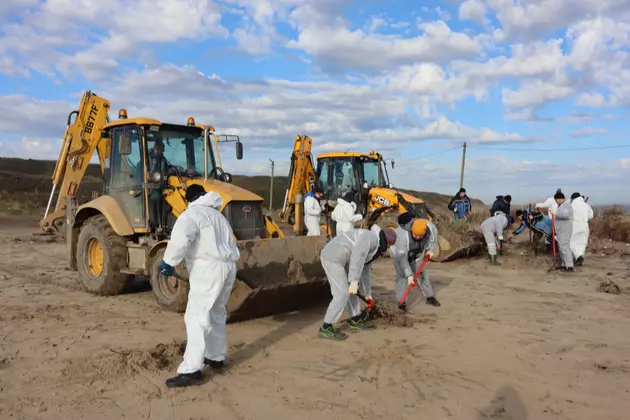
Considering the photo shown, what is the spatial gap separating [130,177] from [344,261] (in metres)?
4.08

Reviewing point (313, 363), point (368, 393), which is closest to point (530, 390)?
point (368, 393)

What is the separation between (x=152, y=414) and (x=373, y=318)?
372 centimetres

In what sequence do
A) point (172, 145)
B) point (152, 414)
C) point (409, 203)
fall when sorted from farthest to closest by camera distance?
1. point (409, 203)
2. point (172, 145)
3. point (152, 414)

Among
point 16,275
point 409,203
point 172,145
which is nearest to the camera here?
point 172,145

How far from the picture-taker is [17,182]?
33.9 m

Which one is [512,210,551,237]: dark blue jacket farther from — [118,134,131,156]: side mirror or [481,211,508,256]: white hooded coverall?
[118,134,131,156]: side mirror

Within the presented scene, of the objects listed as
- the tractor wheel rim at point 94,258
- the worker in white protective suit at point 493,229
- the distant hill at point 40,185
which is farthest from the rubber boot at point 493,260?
the tractor wheel rim at point 94,258

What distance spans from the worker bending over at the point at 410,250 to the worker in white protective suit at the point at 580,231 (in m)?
5.92

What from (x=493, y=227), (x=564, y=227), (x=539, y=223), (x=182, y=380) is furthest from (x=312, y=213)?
(x=182, y=380)

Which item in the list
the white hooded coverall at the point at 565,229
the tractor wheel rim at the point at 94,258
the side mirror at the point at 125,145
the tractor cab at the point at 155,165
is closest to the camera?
the side mirror at the point at 125,145

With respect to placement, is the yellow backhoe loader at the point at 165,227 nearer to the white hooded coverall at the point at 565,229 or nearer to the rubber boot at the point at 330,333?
the rubber boot at the point at 330,333

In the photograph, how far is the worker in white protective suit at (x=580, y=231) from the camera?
42.2 feet

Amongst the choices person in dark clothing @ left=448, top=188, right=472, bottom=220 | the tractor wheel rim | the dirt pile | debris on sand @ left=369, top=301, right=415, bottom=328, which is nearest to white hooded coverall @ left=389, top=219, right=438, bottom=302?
debris on sand @ left=369, top=301, right=415, bottom=328

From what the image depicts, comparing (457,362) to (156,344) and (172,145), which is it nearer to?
(156,344)
